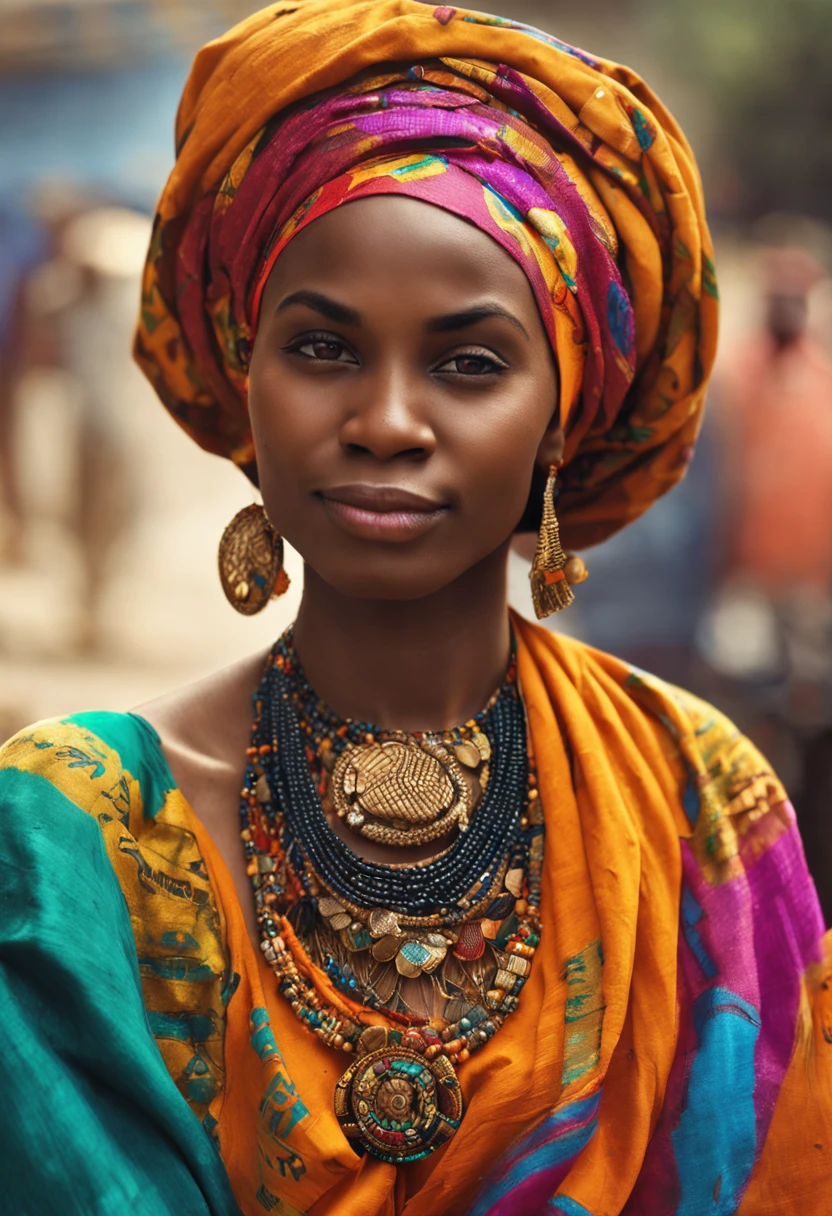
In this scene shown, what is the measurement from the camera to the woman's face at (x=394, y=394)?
5.19 ft

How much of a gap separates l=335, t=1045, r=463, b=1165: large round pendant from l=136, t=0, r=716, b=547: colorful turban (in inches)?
31.3

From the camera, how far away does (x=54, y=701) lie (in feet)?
23.3

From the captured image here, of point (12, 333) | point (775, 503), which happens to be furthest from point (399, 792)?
point (12, 333)

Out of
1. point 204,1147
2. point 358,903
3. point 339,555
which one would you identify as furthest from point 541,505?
point 204,1147

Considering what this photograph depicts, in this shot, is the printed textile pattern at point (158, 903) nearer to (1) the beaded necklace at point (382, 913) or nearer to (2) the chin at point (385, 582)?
(1) the beaded necklace at point (382, 913)

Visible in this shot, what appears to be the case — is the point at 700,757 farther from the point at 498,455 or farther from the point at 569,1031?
the point at 498,455

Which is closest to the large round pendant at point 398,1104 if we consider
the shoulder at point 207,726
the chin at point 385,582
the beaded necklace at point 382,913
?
the beaded necklace at point 382,913

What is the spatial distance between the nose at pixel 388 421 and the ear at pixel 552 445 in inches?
10.0

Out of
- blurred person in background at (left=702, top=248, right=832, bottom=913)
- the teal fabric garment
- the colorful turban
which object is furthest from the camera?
blurred person in background at (left=702, top=248, right=832, bottom=913)

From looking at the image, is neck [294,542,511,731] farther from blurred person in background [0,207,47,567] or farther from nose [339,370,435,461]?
blurred person in background [0,207,47,567]

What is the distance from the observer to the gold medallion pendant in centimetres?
176

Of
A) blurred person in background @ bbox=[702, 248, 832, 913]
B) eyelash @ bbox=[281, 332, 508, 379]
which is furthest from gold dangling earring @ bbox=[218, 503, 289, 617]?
blurred person in background @ bbox=[702, 248, 832, 913]

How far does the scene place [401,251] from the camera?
5.20 ft

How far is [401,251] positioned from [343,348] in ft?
0.41
